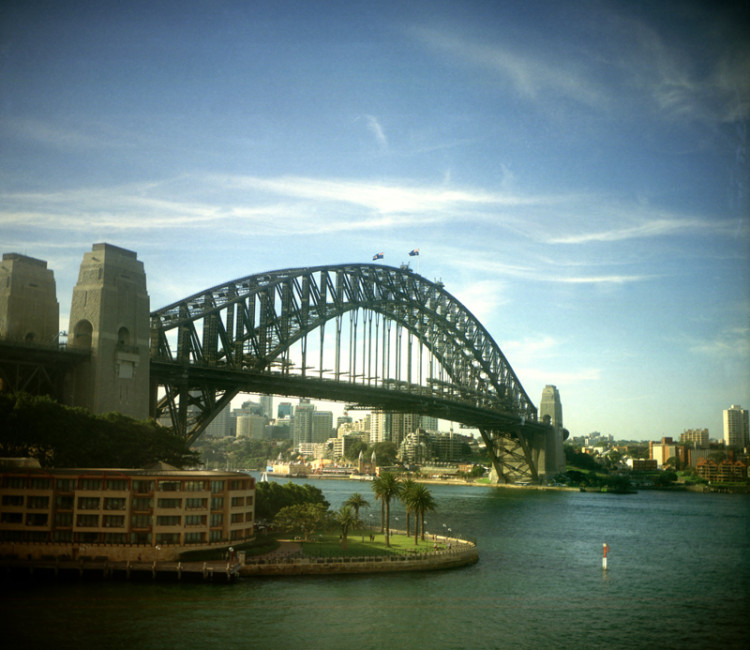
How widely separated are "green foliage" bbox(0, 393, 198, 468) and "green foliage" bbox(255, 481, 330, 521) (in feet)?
31.2

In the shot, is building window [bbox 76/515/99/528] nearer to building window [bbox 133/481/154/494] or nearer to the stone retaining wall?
building window [bbox 133/481/154/494]

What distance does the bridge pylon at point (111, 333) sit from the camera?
52656 mm

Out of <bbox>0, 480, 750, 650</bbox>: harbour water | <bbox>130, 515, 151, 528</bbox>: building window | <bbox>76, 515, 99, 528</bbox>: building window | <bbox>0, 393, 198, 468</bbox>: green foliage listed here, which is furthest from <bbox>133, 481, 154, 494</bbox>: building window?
<bbox>0, 393, 198, 468</bbox>: green foliage

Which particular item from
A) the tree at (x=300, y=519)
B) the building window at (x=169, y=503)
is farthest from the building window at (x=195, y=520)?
the tree at (x=300, y=519)

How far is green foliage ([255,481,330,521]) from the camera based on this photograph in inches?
2307

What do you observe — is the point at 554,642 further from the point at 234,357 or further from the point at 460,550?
the point at 234,357

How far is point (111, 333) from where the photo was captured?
53531 mm

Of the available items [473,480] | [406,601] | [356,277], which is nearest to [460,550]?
[406,601]

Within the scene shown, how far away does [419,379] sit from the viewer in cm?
10644

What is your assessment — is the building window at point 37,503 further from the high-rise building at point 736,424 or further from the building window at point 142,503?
the high-rise building at point 736,424

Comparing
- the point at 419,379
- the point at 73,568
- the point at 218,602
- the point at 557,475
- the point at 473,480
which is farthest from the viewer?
the point at 473,480

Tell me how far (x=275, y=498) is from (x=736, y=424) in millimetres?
35124

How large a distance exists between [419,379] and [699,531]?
4205cm

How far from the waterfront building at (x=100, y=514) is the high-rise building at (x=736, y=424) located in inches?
1151
